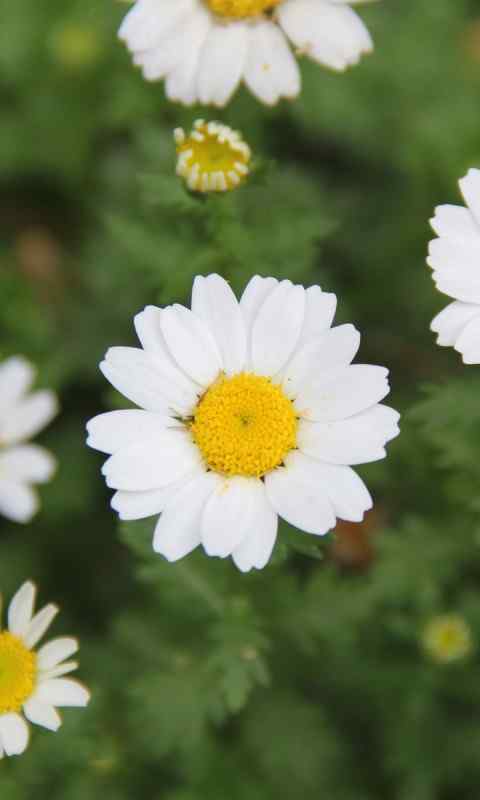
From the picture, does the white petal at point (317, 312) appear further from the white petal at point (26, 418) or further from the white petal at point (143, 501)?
the white petal at point (26, 418)

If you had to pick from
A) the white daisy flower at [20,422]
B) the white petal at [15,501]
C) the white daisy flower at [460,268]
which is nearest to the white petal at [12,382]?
the white daisy flower at [20,422]

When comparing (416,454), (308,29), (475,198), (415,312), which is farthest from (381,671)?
(308,29)

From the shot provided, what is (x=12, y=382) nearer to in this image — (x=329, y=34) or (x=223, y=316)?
(x=223, y=316)

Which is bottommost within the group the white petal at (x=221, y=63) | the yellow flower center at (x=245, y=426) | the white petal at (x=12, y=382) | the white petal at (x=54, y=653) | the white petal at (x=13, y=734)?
the white petal at (x=13, y=734)

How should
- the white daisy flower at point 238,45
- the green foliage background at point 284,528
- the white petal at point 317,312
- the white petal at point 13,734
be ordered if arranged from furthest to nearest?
the green foliage background at point 284,528 → the white daisy flower at point 238,45 → the white petal at point 317,312 → the white petal at point 13,734

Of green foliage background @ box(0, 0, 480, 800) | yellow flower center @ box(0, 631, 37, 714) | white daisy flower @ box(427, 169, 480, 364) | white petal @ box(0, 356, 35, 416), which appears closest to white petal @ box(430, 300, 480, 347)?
white daisy flower @ box(427, 169, 480, 364)

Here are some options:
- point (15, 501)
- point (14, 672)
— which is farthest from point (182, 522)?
point (15, 501)
